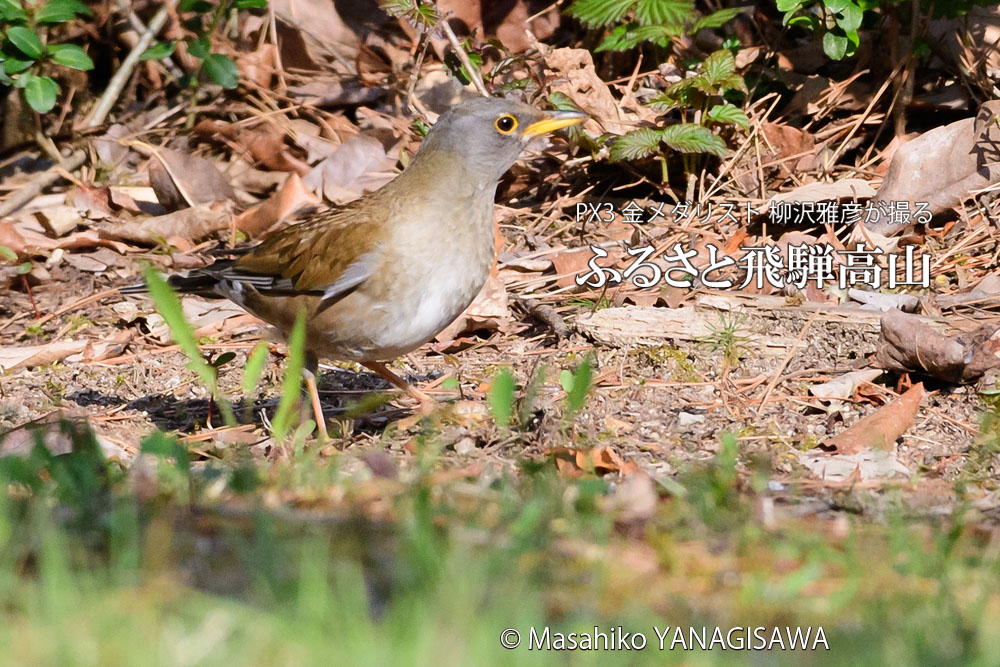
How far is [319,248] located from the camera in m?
5.53

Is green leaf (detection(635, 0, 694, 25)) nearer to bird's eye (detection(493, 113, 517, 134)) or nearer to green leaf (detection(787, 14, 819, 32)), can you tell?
green leaf (detection(787, 14, 819, 32))

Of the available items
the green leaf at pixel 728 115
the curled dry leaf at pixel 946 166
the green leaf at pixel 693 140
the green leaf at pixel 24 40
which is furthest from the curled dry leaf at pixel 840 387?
the green leaf at pixel 24 40

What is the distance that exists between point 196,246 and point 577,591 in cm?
569

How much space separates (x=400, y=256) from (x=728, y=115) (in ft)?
10.8

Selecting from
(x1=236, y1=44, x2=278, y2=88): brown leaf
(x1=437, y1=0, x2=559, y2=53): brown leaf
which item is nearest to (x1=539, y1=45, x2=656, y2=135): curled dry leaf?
(x1=437, y1=0, x2=559, y2=53): brown leaf

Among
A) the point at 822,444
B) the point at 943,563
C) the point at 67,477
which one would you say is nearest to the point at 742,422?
the point at 822,444

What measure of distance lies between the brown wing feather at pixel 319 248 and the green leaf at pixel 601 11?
2.76m

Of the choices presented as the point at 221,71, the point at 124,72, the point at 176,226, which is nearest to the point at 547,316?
the point at 176,226

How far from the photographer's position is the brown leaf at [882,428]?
4977 millimetres

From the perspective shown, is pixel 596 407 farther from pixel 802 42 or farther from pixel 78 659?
pixel 802 42

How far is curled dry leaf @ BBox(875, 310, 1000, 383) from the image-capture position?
5480mm

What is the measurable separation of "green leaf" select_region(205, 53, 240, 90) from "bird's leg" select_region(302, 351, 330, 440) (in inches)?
137

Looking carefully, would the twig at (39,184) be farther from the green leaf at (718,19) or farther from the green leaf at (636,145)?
the green leaf at (718,19)

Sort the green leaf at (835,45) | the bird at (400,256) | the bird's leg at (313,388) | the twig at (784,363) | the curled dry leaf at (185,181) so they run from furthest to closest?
1. the curled dry leaf at (185,181)
2. the green leaf at (835,45)
3. the twig at (784,363)
4. the bird's leg at (313,388)
5. the bird at (400,256)
